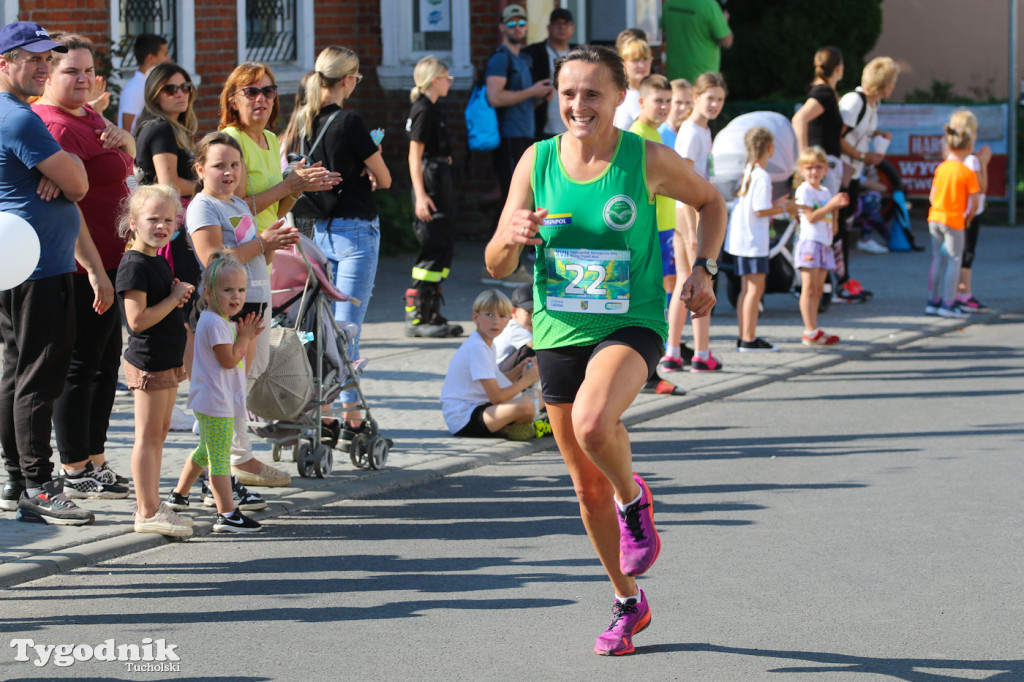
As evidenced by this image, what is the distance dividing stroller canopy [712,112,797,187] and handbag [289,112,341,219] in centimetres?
513

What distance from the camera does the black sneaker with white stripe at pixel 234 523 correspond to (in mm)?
6449

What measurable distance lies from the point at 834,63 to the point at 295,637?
32.2 ft

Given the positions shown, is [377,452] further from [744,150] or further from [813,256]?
[744,150]

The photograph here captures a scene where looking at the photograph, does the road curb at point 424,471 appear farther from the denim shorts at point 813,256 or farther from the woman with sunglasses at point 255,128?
the woman with sunglasses at point 255,128

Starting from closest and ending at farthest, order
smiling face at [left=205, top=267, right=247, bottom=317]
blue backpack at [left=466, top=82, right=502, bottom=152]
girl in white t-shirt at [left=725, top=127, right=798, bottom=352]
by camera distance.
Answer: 1. smiling face at [left=205, top=267, right=247, bottom=317]
2. girl in white t-shirt at [left=725, top=127, right=798, bottom=352]
3. blue backpack at [left=466, top=82, right=502, bottom=152]

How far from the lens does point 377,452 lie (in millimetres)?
7605

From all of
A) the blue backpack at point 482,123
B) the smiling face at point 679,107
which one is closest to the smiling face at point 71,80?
the smiling face at point 679,107

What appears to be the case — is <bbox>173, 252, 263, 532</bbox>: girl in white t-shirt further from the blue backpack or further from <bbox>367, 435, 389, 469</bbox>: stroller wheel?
the blue backpack

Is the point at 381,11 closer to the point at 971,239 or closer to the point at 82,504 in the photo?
the point at 971,239

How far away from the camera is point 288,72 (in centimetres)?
1623

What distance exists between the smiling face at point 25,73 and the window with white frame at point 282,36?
973cm

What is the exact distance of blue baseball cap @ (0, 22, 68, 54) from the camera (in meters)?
6.17

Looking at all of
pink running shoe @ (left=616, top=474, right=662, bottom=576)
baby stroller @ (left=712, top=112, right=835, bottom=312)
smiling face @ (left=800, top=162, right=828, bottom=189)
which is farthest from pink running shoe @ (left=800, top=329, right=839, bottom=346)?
pink running shoe @ (left=616, top=474, right=662, bottom=576)

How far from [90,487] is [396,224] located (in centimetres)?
973
